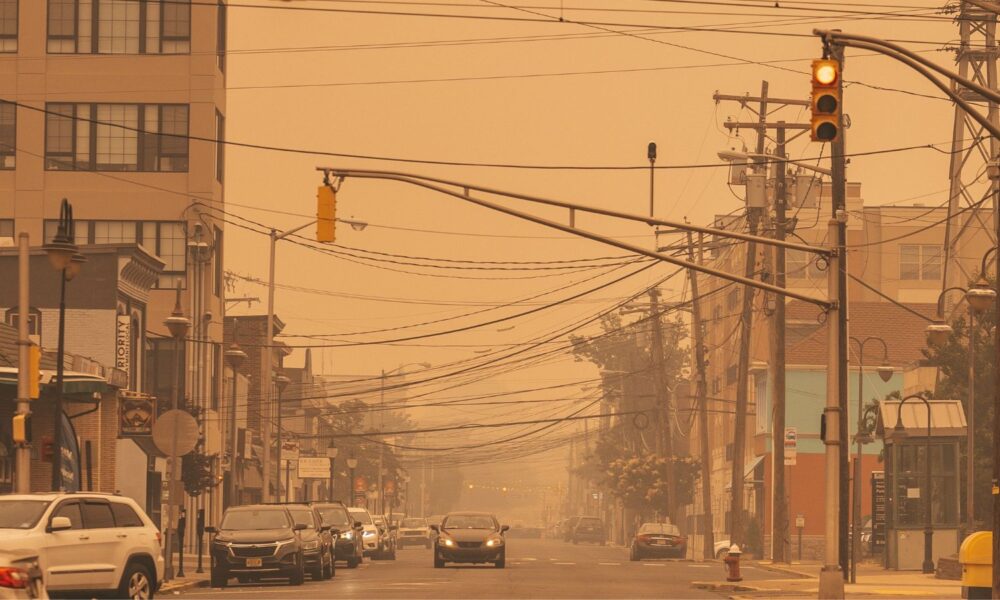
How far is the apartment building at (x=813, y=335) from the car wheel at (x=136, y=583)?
145 feet

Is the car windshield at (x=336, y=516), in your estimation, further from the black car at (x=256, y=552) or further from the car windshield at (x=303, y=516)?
the black car at (x=256, y=552)

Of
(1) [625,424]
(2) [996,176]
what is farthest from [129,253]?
(1) [625,424]

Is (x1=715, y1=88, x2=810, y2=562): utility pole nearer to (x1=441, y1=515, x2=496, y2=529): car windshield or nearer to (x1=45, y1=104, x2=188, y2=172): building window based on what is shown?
(x1=441, y1=515, x2=496, y2=529): car windshield

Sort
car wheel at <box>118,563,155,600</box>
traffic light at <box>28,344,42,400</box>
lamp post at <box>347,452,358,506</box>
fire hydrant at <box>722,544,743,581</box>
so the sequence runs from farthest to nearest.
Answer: lamp post at <box>347,452,358,506</box> < fire hydrant at <box>722,544,743,581</box> < traffic light at <box>28,344,42,400</box> < car wheel at <box>118,563,155,600</box>

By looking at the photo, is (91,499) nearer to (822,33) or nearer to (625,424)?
(822,33)

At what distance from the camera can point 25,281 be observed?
30453 mm

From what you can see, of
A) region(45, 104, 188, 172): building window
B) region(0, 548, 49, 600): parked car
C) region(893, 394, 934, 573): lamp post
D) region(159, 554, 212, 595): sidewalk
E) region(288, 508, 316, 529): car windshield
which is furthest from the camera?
region(45, 104, 188, 172): building window

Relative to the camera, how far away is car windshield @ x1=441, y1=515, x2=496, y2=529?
4525cm

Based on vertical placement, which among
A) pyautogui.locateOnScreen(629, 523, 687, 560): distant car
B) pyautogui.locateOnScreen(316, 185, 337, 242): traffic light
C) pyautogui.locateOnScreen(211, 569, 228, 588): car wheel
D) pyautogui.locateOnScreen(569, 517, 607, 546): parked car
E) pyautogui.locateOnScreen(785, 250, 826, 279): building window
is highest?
pyautogui.locateOnScreen(785, 250, 826, 279): building window

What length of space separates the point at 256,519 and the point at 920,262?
6546 cm

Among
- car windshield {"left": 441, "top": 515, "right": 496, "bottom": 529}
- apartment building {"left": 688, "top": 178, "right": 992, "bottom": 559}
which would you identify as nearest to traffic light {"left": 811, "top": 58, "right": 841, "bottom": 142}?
car windshield {"left": 441, "top": 515, "right": 496, "bottom": 529}

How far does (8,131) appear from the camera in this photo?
65312 millimetres

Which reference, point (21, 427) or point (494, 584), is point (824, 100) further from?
point (494, 584)

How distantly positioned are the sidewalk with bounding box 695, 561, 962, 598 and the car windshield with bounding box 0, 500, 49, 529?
52.1 feet
